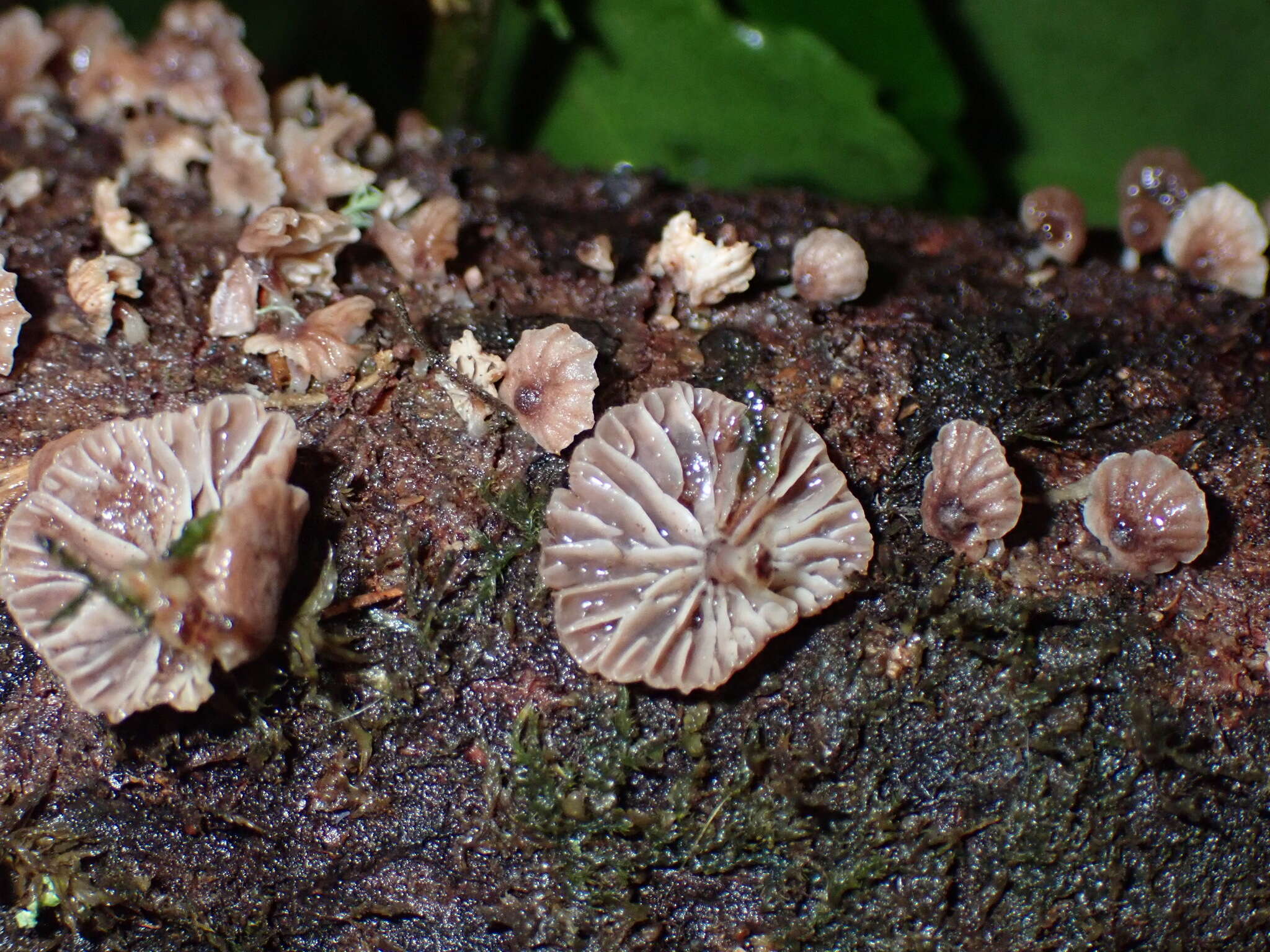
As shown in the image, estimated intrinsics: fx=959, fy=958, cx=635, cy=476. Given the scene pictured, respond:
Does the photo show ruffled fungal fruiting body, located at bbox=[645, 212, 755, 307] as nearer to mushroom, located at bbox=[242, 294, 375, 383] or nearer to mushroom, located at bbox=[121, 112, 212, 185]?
mushroom, located at bbox=[242, 294, 375, 383]

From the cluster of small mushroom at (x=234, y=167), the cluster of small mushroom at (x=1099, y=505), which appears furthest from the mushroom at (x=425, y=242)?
the cluster of small mushroom at (x=1099, y=505)

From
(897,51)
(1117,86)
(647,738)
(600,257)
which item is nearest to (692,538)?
(647,738)

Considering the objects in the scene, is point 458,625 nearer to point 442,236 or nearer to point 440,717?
point 440,717

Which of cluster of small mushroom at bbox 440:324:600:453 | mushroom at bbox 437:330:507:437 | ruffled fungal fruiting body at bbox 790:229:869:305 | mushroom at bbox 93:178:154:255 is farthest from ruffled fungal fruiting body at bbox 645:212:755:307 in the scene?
mushroom at bbox 93:178:154:255

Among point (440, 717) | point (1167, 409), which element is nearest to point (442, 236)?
point (440, 717)

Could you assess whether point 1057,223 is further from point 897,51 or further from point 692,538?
point 692,538

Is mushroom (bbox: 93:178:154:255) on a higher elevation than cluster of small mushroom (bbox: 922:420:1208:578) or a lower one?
lower
